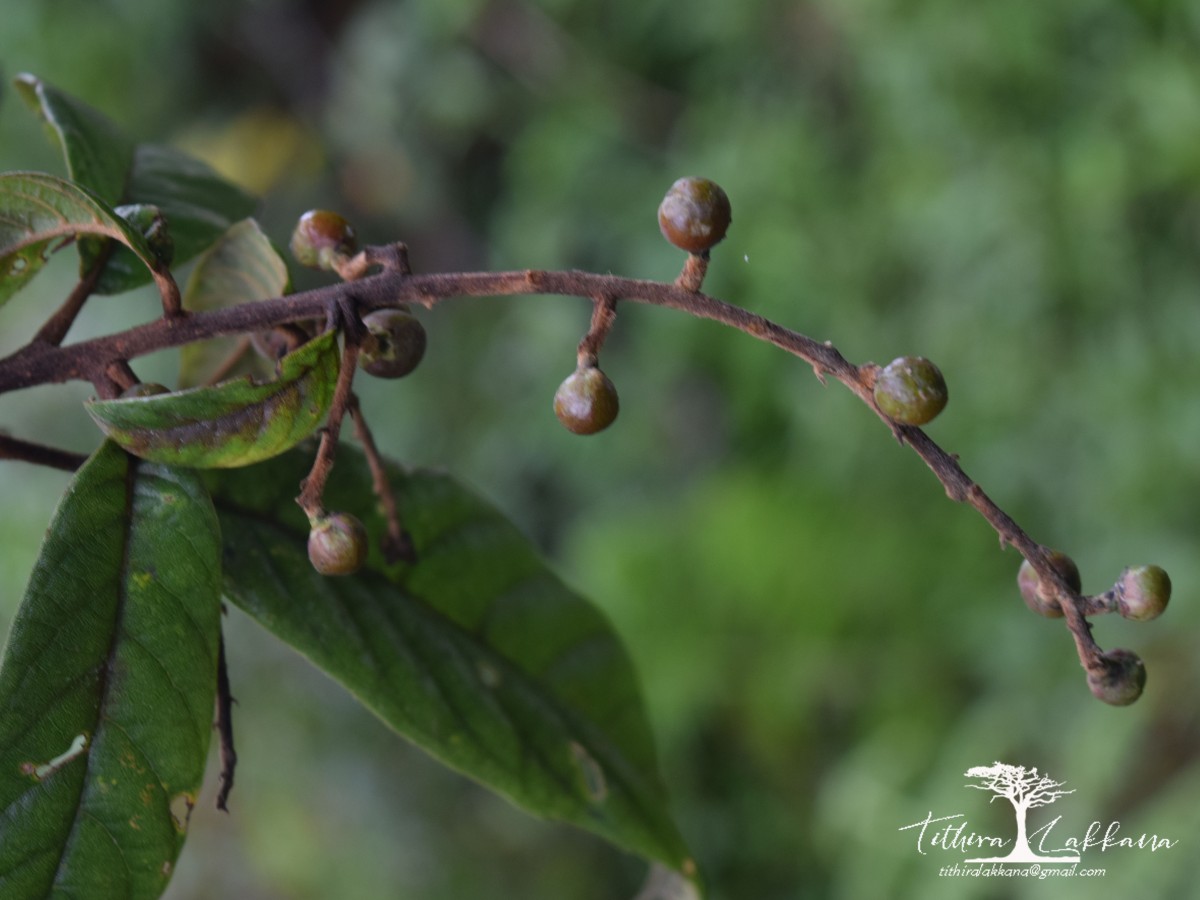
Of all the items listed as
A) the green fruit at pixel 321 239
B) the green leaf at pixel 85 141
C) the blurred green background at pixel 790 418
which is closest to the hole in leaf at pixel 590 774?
the green fruit at pixel 321 239

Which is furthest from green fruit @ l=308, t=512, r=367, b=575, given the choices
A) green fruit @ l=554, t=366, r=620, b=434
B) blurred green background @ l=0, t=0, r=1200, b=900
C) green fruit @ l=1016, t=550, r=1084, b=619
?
blurred green background @ l=0, t=0, r=1200, b=900

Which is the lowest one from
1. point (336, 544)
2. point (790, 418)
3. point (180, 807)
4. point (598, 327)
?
point (180, 807)

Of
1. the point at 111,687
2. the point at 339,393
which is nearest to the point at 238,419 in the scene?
the point at 339,393

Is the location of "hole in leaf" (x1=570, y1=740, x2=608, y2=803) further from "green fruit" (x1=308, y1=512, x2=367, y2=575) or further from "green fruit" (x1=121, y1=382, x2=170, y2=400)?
"green fruit" (x1=121, y1=382, x2=170, y2=400)

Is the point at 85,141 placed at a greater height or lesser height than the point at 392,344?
greater

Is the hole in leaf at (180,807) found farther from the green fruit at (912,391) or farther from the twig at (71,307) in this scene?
the green fruit at (912,391)

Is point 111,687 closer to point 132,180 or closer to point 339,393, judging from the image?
point 339,393
